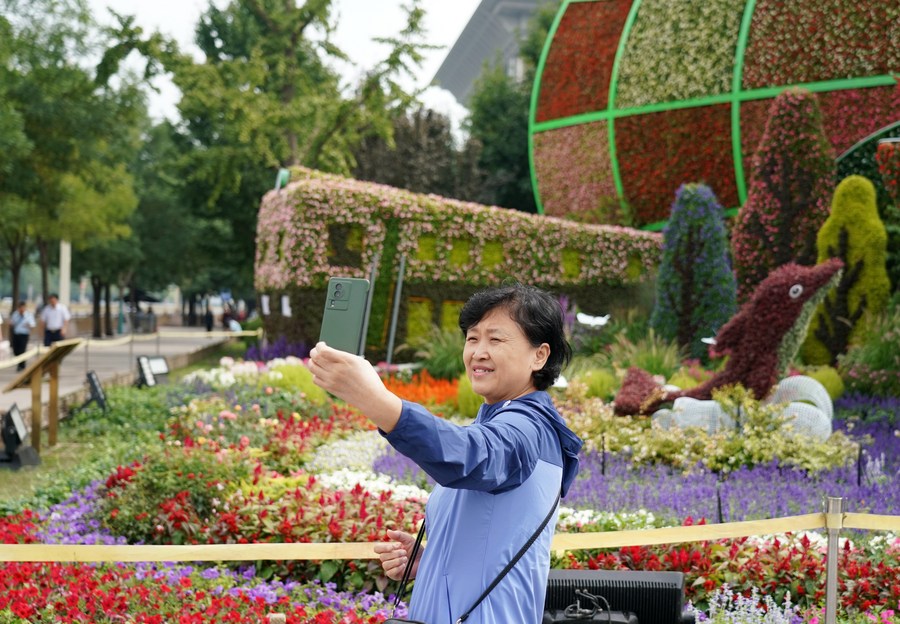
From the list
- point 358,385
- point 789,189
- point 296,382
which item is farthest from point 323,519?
point 789,189

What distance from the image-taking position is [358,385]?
1.83 meters

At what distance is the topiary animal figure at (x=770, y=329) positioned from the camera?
9.04m

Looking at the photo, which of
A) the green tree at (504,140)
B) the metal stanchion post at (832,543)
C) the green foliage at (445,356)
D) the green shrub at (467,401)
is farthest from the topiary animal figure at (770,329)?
the green tree at (504,140)

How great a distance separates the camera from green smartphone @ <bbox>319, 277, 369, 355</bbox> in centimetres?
191

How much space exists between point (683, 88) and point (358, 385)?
1843 cm

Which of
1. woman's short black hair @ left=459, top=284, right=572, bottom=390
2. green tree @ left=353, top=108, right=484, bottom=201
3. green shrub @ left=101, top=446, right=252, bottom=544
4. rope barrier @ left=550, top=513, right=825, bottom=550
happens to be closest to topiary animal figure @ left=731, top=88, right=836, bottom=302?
green shrub @ left=101, top=446, right=252, bottom=544

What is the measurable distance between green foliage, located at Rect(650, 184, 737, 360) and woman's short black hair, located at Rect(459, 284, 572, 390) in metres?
12.3

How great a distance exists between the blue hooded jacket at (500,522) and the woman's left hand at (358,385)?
0.66 ft

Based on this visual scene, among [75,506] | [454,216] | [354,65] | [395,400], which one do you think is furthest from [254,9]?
[395,400]

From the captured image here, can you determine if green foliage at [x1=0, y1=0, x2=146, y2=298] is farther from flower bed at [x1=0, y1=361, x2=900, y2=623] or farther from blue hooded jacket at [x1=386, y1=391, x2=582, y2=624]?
blue hooded jacket at [x1=386, y1=391, x2=582, y2=624]

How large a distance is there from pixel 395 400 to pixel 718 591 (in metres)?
3.38

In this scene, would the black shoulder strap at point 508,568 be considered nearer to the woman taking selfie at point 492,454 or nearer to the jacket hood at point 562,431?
the woman taking selfie at point 492,454

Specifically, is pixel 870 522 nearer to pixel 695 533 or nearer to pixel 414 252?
pixel 695 533

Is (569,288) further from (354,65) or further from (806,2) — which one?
(354,65)
